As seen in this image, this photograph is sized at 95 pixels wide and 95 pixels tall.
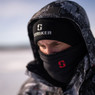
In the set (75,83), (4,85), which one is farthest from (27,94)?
(4,85)

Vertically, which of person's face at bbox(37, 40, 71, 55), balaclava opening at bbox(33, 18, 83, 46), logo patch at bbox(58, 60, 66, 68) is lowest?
logo patch at bbox(58, 60, 66, 68)

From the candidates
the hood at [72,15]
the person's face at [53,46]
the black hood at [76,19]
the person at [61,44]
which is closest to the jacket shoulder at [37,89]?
the person at [61,44]

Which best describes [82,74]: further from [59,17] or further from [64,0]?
[64,0]

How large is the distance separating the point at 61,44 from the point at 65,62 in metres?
0.21

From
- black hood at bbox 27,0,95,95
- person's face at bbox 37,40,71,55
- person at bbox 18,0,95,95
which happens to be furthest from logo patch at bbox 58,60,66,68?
black hood at bbox 27,0,95,95

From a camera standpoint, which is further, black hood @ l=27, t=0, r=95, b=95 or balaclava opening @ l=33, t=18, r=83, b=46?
balaclava opening @ l=33, t=18, r=83, b=46

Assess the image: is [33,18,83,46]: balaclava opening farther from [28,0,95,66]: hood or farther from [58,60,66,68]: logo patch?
[58,60,66,68]: logo patch

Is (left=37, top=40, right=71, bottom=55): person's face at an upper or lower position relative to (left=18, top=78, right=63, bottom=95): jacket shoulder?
upper

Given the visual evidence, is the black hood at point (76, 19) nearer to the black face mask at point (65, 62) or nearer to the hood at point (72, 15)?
the hood at point (72, 15)

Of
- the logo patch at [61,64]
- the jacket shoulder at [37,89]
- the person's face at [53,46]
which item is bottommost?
the jacket shoulder at [37,89]

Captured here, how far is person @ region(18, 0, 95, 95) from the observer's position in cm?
240

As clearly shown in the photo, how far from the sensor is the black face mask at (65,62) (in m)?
2.47

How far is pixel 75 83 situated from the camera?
7.35 feet

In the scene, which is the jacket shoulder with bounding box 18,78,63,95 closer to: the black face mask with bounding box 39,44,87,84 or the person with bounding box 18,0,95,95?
the person with bounding box 18,0,95,95
